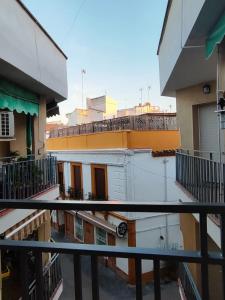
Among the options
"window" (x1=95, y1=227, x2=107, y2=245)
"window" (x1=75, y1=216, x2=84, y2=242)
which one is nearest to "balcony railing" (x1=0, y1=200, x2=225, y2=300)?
"window" (x1=95, y1=227, x2=107, y2=245)

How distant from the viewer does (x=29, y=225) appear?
6371 mm

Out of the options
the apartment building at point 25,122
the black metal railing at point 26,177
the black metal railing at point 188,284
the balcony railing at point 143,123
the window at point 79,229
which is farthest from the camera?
the window at point 79,229

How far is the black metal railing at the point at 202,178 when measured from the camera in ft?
15.8

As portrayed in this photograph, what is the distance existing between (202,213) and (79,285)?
73cm

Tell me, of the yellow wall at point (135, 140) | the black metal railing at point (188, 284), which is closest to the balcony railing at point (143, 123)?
the yellow wall at point (135, 140)

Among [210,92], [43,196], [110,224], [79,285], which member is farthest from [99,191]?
[79,285]

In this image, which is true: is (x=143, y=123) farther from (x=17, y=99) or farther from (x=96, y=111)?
(x=96, y=111)

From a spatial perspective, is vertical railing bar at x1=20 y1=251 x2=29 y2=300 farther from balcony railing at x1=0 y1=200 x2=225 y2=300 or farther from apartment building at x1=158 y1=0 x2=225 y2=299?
apartment building at x1=158 y1=0 x2=225 y2=299

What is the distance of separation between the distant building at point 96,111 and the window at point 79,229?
1011 centimetres

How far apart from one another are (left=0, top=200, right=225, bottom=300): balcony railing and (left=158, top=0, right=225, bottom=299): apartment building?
0.30ft

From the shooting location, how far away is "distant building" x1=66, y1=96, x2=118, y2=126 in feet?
78.7

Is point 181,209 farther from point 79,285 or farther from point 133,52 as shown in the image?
point 133,52

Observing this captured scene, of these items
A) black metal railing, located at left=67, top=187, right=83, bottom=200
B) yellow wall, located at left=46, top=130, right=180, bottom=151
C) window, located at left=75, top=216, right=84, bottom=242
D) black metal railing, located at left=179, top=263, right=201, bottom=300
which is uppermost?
yellow wall, located at left=46, top=130, right=180, bottom=151

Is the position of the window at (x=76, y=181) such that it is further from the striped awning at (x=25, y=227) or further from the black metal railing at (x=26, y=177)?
the striped awning at (x=25, y=227)
